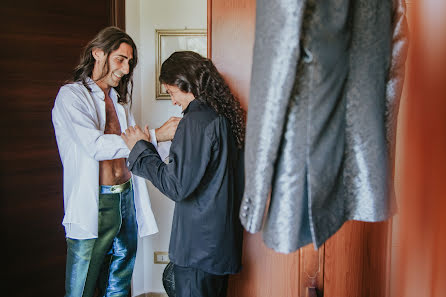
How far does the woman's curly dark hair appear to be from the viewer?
149 centimetres

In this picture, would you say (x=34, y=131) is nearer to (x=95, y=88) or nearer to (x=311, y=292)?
(x=95, y=88)

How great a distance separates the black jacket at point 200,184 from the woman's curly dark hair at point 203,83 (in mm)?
49

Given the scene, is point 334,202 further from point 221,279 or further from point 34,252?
point 34,252

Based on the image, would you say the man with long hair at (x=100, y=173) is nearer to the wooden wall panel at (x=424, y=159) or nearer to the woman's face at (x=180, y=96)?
the woman's face at (x=180, y=96)

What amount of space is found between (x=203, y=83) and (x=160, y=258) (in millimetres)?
1729

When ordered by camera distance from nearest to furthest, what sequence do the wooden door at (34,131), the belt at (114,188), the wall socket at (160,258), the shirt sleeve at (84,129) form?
the shirt sleeve at (84,129), the belt at (114,188), the wooden door at (34,131), the wall socket at (160,258)

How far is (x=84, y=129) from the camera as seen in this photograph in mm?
1744

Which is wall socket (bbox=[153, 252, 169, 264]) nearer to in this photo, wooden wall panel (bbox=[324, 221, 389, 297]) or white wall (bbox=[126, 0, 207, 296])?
white wall (bbox=[126, 0, 207, 296])

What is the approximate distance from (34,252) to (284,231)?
2118 mm

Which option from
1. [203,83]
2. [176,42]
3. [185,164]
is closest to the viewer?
[185,164]

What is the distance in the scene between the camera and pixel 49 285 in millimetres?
2365

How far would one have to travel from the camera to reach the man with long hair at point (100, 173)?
176 cm

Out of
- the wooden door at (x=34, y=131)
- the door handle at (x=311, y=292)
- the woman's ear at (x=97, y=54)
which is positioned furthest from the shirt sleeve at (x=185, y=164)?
the wooden door at (x=34, y=131)

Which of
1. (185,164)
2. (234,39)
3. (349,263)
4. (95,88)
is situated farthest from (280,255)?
(95,88)
